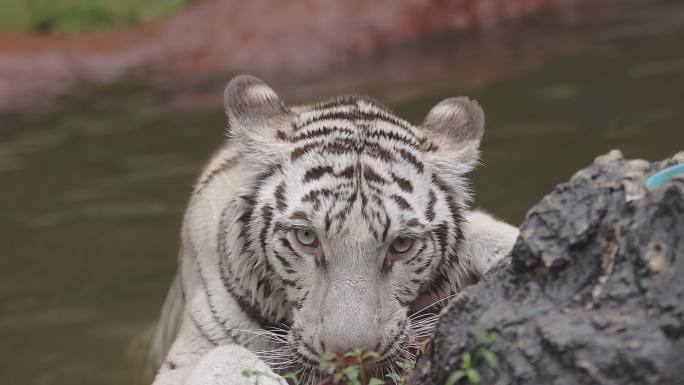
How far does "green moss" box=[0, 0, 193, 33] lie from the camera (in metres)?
11.2

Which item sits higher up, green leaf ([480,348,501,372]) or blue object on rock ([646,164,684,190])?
blue object on rock ([646,164,684,190])

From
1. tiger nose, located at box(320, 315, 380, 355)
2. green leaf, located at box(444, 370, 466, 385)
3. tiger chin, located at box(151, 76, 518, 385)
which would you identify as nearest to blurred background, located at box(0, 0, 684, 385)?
tiger chin, located at box(151, 76, 518, 385)

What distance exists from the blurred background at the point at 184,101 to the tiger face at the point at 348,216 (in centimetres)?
211

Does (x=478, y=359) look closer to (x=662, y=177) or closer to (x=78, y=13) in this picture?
(x=662, y=177)

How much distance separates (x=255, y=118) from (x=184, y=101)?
609 centimetres

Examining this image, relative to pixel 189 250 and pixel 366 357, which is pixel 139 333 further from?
pixel 366 357

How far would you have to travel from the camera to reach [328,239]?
2764 mm

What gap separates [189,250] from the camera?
12.8ft

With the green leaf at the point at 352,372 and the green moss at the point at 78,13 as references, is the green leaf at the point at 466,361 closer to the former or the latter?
the green leaf at the point at 352,372

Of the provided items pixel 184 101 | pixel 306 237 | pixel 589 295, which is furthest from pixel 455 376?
pixel 184 101

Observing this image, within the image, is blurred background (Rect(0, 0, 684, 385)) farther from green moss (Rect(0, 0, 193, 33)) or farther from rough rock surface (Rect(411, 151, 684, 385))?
rough rock surface (Rect(411, 151, 684, 385))

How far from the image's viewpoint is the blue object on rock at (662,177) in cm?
199

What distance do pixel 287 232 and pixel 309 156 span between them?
27 cm

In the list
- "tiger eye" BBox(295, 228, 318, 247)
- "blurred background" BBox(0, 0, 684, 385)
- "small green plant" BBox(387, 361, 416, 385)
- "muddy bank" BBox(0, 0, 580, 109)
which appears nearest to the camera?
"small green plant" BBox(387, 361, 416, 385)
